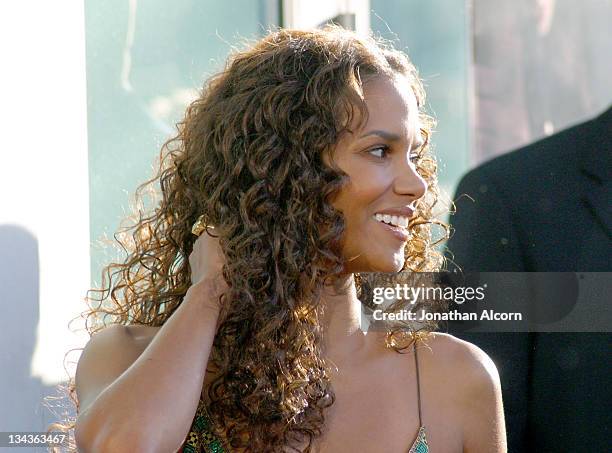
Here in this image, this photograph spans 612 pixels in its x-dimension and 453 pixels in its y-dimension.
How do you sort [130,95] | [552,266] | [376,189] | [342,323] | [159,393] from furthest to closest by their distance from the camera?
[130,95]
[552,266]
[342,323]
[376,189]
[159,393]

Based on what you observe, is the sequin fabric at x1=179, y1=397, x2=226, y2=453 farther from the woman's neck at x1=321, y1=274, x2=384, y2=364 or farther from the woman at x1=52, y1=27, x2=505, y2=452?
the woman's neck at x1=321, y1=274, x2=384, y2=364

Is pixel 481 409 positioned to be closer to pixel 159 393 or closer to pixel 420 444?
pixel 420 444

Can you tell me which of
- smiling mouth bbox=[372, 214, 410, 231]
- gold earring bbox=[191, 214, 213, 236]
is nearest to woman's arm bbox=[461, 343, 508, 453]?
smiling mouth bbox=[372, 214, 410, 231]

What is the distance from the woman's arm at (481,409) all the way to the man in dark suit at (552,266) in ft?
0.77

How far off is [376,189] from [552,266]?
2.02ft

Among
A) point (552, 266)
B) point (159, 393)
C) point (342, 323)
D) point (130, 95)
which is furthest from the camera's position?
point (130, 95)

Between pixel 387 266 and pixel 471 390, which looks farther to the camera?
pixel 471 390

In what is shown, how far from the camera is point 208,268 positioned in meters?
1.65

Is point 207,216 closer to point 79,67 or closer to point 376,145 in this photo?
point 376,145

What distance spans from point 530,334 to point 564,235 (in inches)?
8.8

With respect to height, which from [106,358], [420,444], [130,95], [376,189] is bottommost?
[420,444]

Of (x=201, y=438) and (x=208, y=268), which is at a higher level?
(x=208, y=268)

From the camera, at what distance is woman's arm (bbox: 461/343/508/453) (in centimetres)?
179

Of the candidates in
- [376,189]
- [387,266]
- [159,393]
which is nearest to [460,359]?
[387,266]
